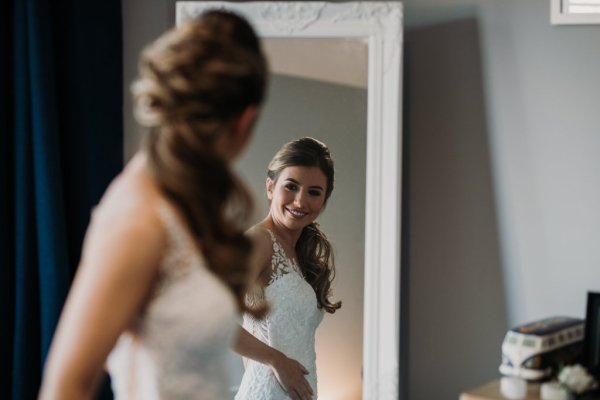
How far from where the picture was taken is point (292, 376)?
2.32m

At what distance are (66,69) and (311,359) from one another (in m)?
1.15

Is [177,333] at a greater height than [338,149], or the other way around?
[338,149]

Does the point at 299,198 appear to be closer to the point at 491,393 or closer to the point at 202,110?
the point at 491,393

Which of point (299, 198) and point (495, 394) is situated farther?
point (299, 198)

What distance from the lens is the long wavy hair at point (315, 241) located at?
2.38m

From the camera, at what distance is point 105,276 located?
103 cm

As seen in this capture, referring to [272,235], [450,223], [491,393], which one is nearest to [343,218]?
[272,235]

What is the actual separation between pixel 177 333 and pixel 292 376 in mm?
1252

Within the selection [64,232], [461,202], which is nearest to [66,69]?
[64,232]

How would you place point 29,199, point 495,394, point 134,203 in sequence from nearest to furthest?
point 134,203 → point 495,394 → point 29,199

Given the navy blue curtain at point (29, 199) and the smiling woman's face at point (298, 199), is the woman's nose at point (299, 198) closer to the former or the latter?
the smiling woman's face at point (298, 199)

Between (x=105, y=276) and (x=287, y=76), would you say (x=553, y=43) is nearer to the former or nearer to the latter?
(x=287, y=76)

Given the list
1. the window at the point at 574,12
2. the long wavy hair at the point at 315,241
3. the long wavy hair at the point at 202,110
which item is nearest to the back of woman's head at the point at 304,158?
the long wavy hair at the point at 315,241

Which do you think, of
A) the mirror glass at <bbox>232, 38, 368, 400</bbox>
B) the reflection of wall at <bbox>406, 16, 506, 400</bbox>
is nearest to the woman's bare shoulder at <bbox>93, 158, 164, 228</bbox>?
the mirror glass at <bbox>232, 38, 368, 400</bbox>
